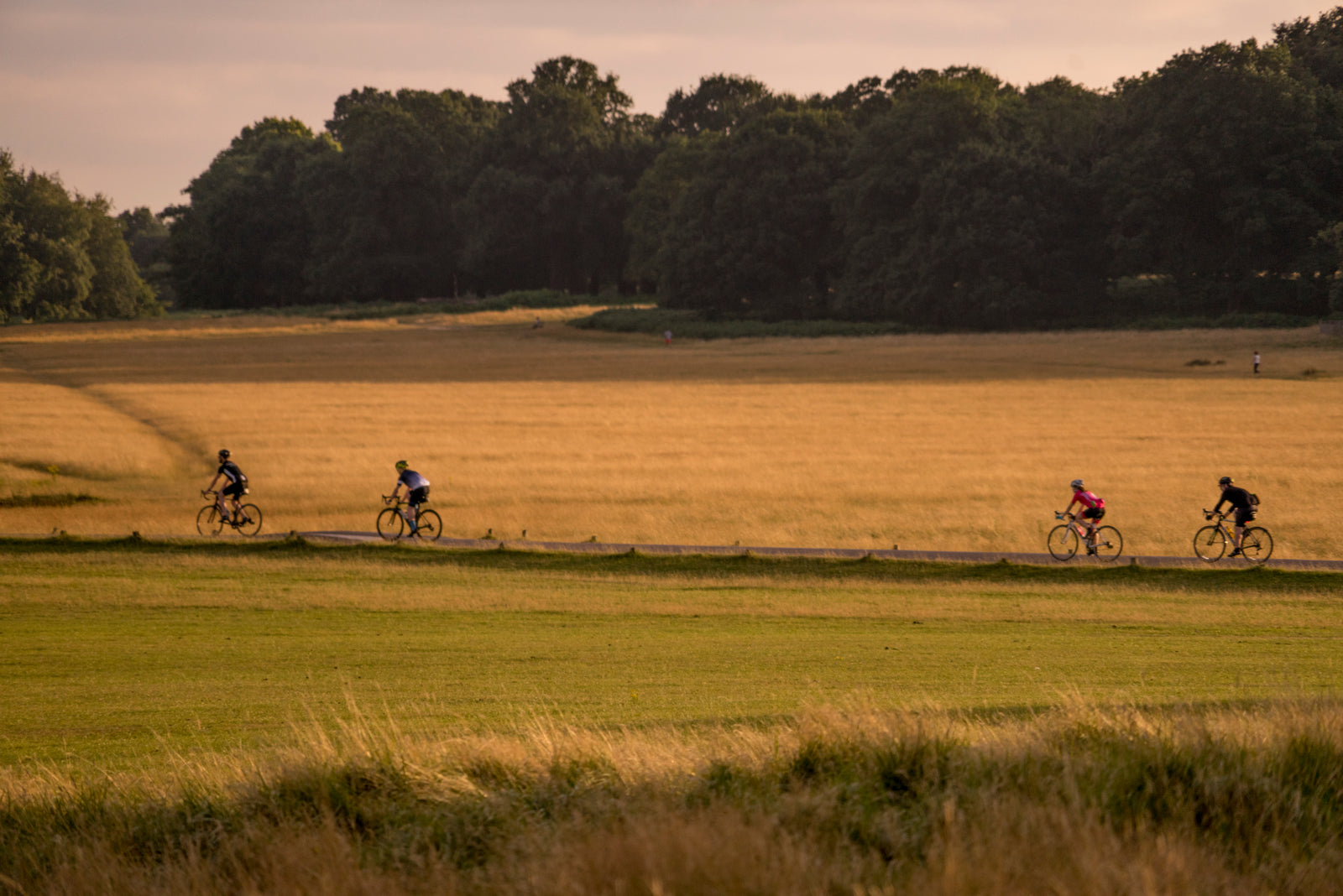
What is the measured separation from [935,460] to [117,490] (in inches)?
1052

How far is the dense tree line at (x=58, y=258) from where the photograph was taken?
125188 millimetres

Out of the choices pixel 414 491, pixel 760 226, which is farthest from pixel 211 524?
pixel 760 226

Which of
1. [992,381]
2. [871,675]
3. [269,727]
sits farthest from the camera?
[992,381]

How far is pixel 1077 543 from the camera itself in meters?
25.1

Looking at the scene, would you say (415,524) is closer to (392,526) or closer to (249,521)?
(392,526)

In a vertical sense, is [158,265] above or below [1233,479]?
above

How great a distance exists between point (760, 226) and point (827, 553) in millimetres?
100786

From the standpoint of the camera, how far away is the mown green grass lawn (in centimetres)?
1285

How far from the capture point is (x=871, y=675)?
48.3 ft

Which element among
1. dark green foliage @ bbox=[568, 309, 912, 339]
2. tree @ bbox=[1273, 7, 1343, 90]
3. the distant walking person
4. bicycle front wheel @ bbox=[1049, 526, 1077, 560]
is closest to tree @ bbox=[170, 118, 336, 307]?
dark green foliage @ bbox=[568, 309, 912, 339]

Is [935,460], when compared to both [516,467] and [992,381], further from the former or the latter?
[992,381]

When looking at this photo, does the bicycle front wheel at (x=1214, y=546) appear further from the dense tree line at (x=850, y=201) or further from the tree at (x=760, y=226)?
the tree at (x=760, y=226)

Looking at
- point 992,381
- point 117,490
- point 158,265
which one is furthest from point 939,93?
point 158,265

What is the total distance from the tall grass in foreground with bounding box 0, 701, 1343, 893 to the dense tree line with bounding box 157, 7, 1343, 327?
94.9 m
